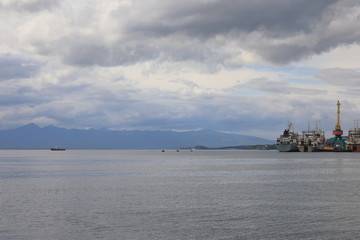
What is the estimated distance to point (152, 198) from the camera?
69062mm

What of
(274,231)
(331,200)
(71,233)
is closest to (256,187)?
(331,200)

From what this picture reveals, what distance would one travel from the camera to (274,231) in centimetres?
4384

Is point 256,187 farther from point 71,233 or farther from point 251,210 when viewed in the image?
point 71,233

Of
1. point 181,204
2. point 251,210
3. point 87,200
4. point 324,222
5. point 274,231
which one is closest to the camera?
point 274,231

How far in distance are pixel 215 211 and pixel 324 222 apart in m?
13.7

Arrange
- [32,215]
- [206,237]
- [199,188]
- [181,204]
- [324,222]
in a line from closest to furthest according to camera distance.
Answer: [206,237]
[324,222]
[32,215]
[181,204]
[199,188]

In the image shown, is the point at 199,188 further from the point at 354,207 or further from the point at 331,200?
the point at 354,207

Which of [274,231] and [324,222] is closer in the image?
[274,231]

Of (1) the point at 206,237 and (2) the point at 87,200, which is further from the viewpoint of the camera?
(2) the point at 87,200

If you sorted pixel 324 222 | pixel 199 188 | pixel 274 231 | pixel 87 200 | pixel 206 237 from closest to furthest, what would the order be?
pixel 206 237
pixel 274 231
pixel 324 222
pixel 87 200
pixel 199 188

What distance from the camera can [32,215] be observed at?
52938 millimetres

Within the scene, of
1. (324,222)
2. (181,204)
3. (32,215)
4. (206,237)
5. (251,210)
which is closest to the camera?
(206,237)

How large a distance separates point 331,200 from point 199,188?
2705 centimetres

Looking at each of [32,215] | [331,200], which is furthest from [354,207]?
[32,215]
